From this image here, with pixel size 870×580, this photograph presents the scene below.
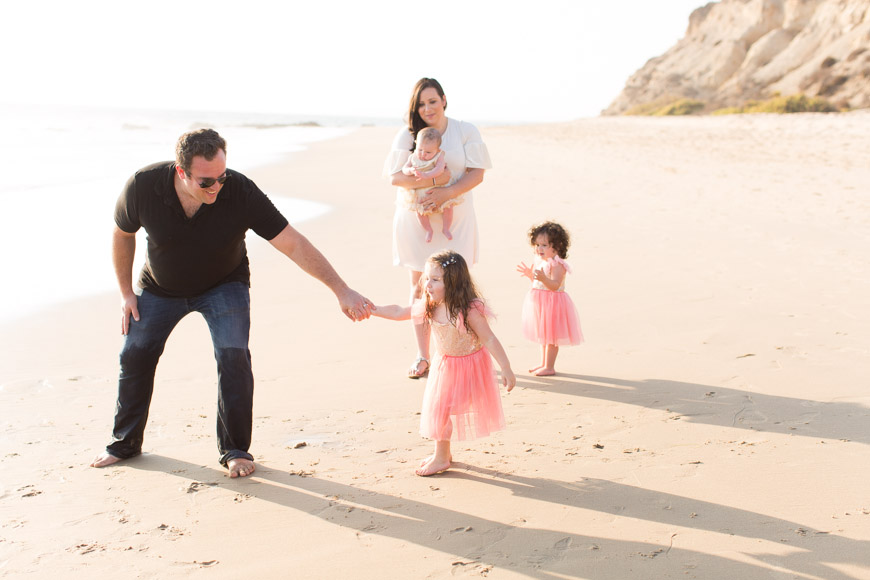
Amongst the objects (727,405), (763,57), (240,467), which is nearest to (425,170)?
(240,467)

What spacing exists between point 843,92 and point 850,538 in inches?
1526

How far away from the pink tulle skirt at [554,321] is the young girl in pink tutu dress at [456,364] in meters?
1.39

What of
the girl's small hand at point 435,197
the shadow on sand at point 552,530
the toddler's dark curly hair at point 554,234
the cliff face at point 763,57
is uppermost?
the cliff face at point 763,57

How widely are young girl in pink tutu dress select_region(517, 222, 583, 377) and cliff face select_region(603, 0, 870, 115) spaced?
33520 mm

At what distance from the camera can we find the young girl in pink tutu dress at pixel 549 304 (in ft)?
16.9

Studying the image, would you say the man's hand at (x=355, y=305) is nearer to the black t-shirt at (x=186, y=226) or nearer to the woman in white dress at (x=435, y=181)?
the black t-shirt at (x=186, y=226)

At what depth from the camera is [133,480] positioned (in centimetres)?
373

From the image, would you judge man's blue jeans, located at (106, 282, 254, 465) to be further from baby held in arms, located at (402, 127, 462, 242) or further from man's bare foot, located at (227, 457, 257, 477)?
baby held in arms, located at (402, 127, 462, 242)

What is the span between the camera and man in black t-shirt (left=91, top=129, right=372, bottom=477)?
12.3ft

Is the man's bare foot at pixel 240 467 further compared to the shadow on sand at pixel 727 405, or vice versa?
the shadow on sand at pixel 727 405

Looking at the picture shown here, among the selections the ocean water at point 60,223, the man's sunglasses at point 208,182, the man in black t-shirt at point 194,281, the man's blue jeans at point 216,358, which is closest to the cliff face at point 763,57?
the ocean water at point 60,223

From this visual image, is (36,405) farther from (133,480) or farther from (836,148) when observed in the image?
(836,148)

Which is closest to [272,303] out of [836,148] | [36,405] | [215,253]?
[36,405]

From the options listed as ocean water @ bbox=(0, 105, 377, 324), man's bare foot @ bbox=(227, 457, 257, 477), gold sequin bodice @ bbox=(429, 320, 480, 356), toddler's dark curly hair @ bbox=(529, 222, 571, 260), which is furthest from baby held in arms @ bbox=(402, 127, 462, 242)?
ocean water @ bbox=(0, 105, 377, 324)
